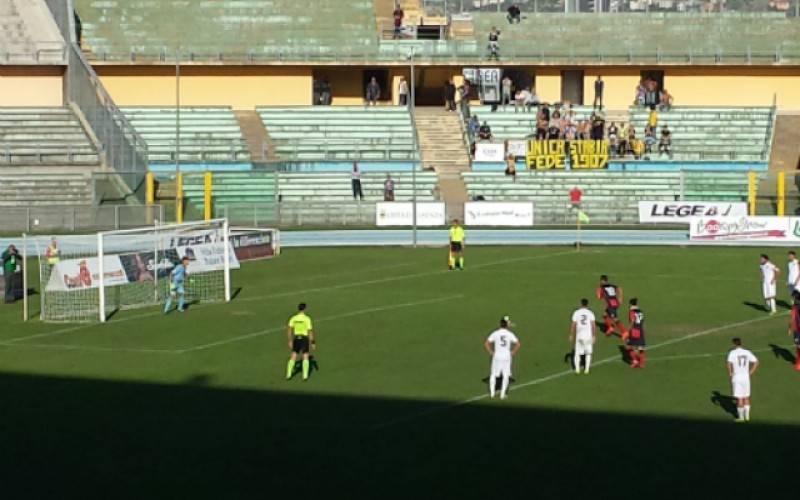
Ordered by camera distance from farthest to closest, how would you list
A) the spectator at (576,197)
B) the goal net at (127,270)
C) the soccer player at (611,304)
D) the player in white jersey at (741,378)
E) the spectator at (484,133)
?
the spectator at (484,133)
the spectator at (576,197)
the goal net at (127,270)
the soccer player at (611,304)
the player in white jersey at (741,378)

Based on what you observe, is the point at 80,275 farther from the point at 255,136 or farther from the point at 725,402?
the point at 255,136

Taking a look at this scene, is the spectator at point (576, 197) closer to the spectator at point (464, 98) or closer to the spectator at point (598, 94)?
the spectator at point (464, 98)

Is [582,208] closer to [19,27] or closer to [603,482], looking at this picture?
[19,27]

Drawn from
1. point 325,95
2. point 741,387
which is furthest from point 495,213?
point 741,387

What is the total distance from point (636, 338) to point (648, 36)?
46.7 metres

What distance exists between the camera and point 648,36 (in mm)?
74250

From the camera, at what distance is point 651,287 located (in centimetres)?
4250

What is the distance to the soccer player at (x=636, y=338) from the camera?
97.6ft

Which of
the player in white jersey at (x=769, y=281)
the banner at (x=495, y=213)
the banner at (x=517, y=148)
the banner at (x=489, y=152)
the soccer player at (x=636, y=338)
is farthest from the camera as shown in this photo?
the banner at (x=489, y=152)

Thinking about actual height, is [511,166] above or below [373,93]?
below

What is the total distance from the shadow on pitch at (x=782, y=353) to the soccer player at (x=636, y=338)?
11.2ft

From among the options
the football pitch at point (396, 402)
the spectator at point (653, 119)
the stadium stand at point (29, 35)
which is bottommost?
the football pitch at point (396, 402)

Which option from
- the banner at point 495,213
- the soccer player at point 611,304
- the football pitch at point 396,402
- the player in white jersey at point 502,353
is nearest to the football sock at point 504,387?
the player in white jersey at point 502,353

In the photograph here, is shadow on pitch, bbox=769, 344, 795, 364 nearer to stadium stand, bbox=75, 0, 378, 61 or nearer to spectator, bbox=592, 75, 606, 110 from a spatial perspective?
spectator, bbox=592, 75, 606, 110
